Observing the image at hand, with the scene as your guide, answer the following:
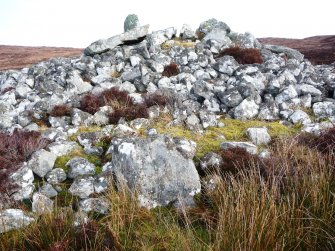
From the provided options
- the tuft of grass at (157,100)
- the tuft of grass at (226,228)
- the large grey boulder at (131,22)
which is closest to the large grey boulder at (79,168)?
the tuft of grass at (226,228)

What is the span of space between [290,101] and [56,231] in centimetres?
817

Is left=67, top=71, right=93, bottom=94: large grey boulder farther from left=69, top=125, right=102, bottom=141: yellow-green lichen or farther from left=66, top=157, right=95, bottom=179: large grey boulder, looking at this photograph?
left=66, top=157, right=95, bottom=179: large grey boulder

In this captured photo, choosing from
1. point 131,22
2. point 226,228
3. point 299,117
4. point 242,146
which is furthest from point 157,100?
point 131,22

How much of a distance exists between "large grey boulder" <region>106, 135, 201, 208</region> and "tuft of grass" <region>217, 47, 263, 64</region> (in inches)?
357

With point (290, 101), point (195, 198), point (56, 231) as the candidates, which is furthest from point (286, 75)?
point (56, 231)

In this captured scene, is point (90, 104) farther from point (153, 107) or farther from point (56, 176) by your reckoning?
point (56, 176)

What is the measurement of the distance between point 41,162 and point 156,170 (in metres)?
2.27

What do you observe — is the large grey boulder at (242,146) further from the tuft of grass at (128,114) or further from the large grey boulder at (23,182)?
the large grey boulder at (23,182)

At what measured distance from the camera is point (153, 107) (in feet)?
31.7

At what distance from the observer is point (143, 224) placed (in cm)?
478

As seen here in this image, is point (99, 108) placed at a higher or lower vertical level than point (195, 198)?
higher

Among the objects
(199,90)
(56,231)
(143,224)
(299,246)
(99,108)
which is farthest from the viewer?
(199,90)

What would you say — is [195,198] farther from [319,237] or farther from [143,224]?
[319,237]

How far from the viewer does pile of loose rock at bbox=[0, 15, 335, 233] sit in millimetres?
5652
